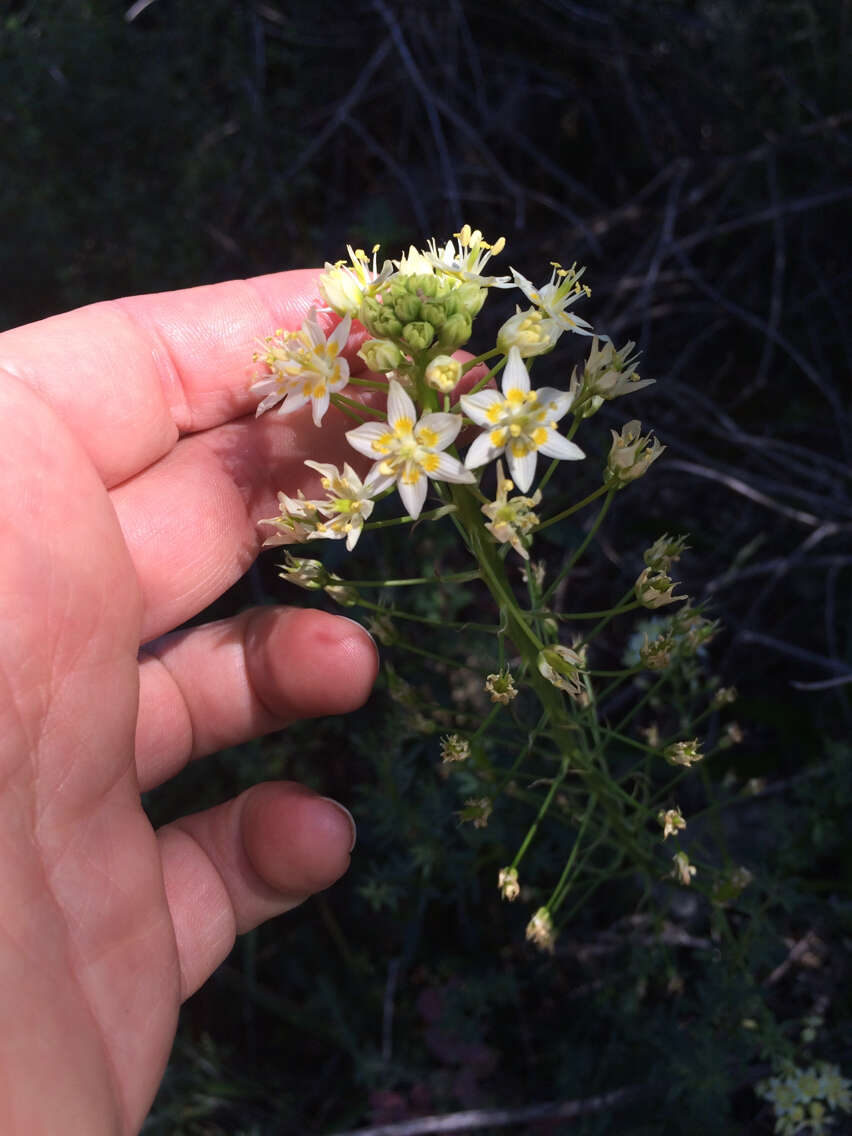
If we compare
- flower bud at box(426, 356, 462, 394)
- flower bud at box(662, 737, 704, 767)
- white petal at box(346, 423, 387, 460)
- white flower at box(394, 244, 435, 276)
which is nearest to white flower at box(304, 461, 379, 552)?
white petal at box(346, 423, 387, 460)

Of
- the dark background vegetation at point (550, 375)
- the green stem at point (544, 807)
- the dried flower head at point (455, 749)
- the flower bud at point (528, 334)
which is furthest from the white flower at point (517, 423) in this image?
the dark background vegetation at point (550, 375)

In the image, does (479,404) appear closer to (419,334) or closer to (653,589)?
(419,334)

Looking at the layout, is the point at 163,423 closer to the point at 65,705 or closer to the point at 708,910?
the point at 65,705

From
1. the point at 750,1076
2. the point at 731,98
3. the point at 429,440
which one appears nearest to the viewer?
the point at 429,440

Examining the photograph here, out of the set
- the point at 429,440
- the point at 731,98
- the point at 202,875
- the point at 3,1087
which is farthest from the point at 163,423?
the point at 731,98

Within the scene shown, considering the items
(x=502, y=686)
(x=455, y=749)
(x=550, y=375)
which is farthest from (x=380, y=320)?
(x=550, y=375)

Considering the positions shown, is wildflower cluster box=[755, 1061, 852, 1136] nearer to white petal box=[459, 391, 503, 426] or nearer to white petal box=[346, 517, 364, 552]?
white petal box=[346, 517, 364, 552]
